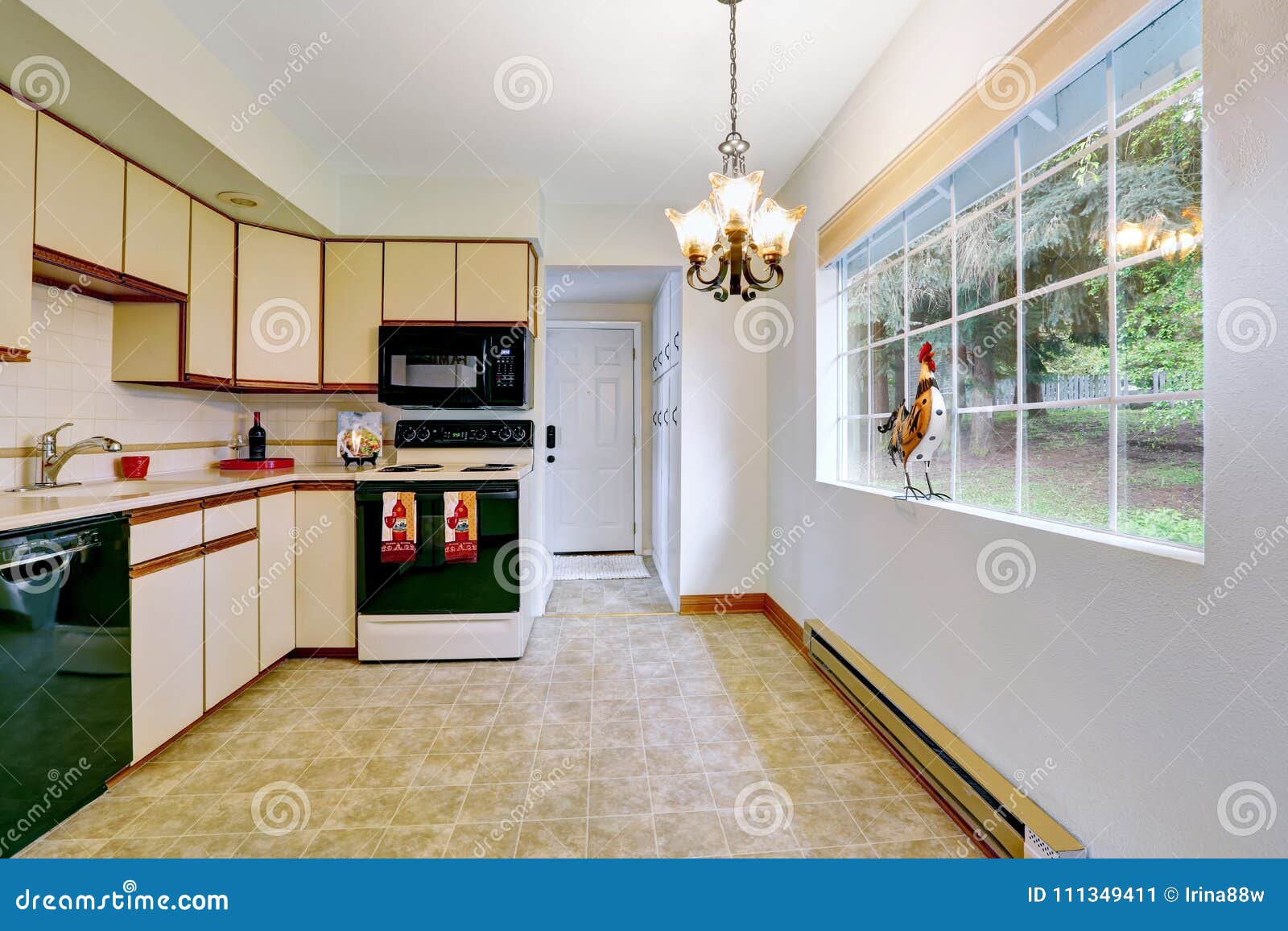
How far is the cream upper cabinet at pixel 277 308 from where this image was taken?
9.48ft

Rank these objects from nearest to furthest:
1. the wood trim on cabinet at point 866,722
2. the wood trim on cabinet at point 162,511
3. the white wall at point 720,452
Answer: the wood trim on cabinet at point 866,722
the wood trim on cabinet at point 162,511
the white wall at point 720,452

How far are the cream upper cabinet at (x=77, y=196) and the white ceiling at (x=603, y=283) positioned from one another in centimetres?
200

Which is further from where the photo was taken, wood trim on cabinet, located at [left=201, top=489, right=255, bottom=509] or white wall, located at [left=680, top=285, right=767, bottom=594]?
white wall, located at [left=680, top=285, right=767, bottom=594]

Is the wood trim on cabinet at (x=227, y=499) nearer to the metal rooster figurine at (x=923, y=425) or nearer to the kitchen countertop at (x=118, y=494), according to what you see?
the kitchen countertop at (x=118, y=494)

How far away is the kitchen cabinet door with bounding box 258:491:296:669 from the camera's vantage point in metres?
2.59

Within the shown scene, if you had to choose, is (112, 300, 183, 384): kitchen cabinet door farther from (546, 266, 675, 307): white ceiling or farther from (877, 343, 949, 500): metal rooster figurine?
(877, 343, 949, 500): metal rooster figurine

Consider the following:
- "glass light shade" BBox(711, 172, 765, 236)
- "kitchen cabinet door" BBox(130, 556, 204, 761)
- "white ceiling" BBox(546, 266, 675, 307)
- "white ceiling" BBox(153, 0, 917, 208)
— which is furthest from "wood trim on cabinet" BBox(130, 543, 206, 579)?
"white ceiling" BBox(546, 266, 675, 307)

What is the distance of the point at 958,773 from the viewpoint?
1.66 meters

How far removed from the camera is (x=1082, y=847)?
128cm

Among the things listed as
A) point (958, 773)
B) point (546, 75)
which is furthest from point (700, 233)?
point (958, 773)

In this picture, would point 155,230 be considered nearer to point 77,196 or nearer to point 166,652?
point 77,196

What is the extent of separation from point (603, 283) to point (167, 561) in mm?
3306

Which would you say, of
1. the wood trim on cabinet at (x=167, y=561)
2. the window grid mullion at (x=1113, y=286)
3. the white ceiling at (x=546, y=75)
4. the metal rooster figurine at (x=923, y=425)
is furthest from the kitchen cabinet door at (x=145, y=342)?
the window grid mullion at (x=1113, y=286)

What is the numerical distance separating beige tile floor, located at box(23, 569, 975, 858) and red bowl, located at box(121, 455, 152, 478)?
103cm
